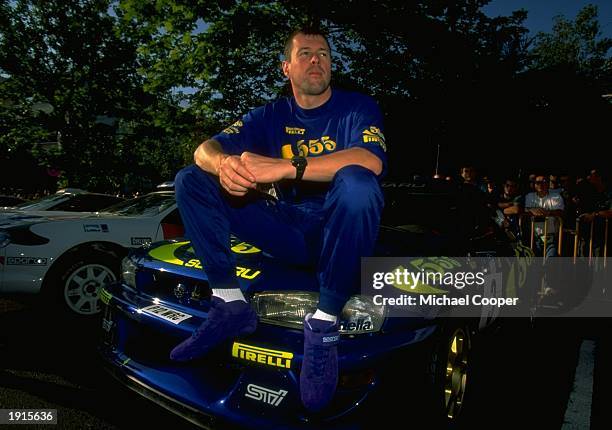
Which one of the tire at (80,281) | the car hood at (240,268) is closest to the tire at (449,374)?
the car hood at (240,268)

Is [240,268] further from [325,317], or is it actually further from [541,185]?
[541,185]

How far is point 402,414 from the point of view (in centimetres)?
176

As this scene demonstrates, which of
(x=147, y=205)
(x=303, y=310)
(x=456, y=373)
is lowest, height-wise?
(x=456, y=373)

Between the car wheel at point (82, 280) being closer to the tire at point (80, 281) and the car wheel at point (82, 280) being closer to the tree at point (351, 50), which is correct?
the tire at point (80, 281)

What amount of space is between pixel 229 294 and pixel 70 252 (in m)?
3.16

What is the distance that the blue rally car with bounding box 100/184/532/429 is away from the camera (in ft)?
5.50

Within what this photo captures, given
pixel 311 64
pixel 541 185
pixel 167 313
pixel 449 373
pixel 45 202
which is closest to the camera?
pixel 167 313

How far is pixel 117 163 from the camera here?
2223cm

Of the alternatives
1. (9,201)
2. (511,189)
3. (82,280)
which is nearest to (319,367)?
(82,280)

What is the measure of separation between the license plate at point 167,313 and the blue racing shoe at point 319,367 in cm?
68

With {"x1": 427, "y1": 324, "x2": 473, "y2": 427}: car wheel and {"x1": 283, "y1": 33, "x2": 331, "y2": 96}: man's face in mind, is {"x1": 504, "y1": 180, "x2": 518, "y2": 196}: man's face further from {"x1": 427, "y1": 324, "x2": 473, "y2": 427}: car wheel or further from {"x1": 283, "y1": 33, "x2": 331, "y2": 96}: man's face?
{"x1": 283, "y1": 33, "x2": 331, "y2": 96}: man's face

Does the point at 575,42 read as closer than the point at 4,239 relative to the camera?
No

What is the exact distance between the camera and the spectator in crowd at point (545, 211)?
249 inches

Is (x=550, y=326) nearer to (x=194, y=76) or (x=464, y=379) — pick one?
(x=464, y=379)
